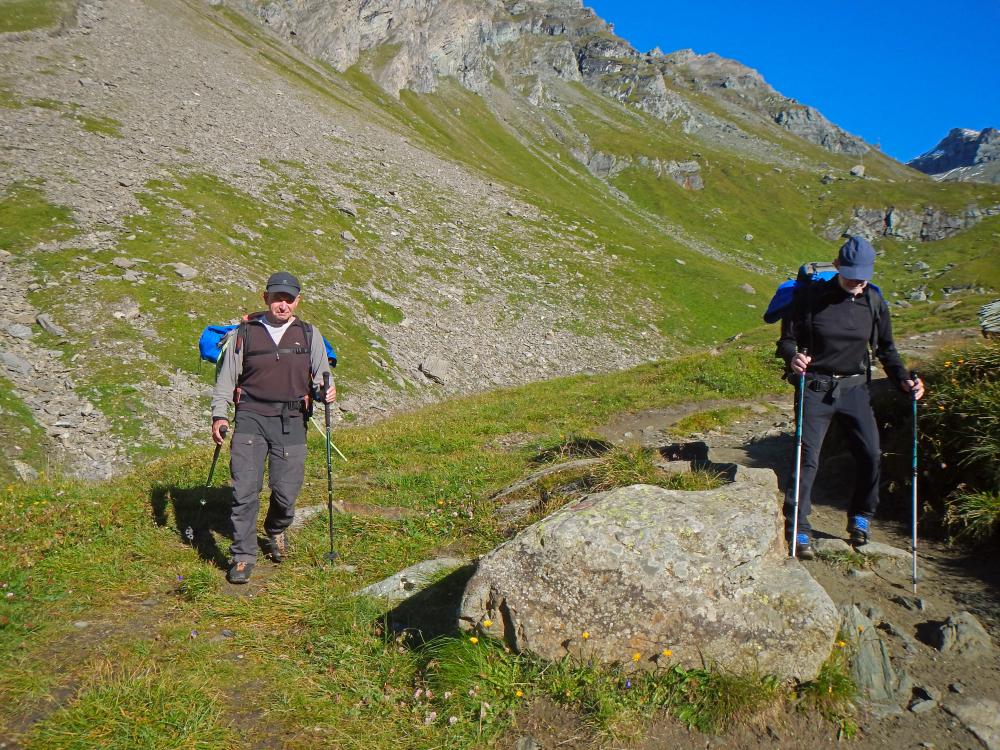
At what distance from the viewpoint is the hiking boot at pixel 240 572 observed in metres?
7.33

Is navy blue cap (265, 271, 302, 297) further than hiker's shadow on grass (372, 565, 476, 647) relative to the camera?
Yes

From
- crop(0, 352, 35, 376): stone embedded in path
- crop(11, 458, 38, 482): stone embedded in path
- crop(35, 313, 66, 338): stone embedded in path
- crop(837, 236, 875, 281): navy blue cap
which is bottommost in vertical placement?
crop(11, 458, 38, 482): stone embedded in path

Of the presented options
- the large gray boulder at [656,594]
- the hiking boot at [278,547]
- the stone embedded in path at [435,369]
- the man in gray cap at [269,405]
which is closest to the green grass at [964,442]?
the large gray boulder at [656,594]

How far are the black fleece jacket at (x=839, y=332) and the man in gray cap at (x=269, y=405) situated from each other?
20.3 feet

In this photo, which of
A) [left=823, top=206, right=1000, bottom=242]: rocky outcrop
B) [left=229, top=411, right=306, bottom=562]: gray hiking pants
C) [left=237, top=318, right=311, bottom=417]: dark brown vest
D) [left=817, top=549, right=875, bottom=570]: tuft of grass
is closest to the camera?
[left=817, top=549, right=875, bottom=570]: tuft of grass

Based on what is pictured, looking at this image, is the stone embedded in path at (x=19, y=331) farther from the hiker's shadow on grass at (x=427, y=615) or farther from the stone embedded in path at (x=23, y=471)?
the hiker's shadow on grass at (x=427, y=615)

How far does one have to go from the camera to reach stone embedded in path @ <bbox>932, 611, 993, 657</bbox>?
17.9 feet

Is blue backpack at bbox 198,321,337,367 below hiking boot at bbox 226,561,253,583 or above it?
above

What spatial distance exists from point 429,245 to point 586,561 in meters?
34.2

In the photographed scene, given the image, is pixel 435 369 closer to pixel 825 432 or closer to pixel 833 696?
pixel 825 432

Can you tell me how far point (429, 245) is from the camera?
37.7 metres

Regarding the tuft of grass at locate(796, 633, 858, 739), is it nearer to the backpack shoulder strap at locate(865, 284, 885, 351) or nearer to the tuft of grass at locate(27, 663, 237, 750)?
the backpack shoulder strap at locate(865, 284, 885, 351)

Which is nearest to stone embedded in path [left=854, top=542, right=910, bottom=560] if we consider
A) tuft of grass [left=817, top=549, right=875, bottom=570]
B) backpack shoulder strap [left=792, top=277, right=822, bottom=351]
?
tuft of grass [left=817, top=549, right=875, bottom=570]

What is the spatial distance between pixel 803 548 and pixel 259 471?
6.74 m
